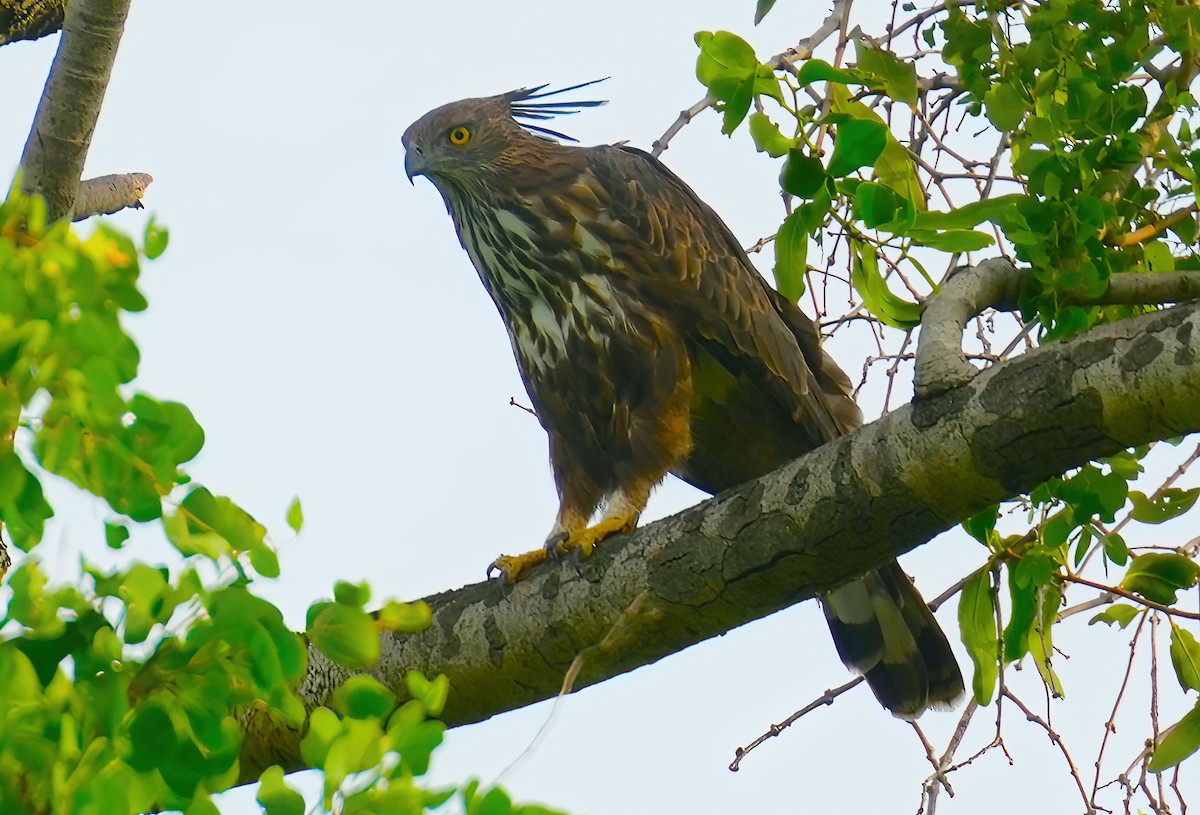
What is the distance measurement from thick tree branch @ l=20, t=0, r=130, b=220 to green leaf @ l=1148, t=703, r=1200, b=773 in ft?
7.79

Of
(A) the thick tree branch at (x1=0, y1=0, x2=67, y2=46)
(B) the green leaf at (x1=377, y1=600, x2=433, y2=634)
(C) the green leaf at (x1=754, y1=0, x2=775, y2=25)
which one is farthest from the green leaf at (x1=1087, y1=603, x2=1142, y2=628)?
(A) the thick tree branch at (x1=0, y1=0, x2=67, y2=46)

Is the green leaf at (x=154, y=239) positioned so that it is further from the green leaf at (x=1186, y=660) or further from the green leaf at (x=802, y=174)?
the green leaf at (x=1186, y=660)

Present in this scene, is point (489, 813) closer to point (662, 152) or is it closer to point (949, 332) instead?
point (949, 332)

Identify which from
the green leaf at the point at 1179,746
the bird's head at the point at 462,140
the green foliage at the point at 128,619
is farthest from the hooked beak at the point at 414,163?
the green foliage at the point at 128,619

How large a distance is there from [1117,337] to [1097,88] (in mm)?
507

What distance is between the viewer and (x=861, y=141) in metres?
2.28

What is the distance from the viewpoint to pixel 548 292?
12.8ft

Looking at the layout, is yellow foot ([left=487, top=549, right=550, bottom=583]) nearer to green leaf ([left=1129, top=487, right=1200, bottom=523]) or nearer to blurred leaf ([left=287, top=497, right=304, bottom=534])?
green leaf ([left=1129, top=487, right=1200, bottom=523])

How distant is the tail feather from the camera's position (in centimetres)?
388

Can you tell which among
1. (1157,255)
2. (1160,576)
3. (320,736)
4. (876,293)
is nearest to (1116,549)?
(1160,576)

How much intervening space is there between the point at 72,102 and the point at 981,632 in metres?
2.18

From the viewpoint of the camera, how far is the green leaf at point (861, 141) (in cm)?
228

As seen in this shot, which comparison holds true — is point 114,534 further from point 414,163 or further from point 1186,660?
point 414,163

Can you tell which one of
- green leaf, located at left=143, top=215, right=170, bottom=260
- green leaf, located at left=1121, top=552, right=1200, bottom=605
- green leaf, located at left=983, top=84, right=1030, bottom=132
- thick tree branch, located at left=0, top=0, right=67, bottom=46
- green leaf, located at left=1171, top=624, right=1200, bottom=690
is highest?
thick tree branch, located at left=0, top=0, right=67, bottom=46
